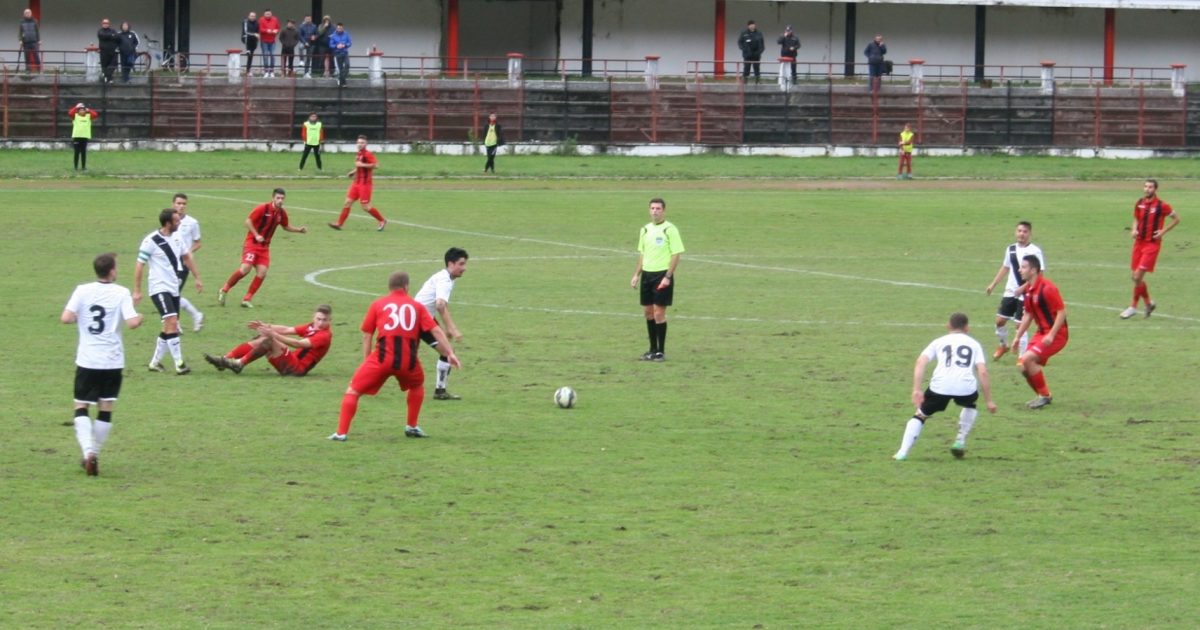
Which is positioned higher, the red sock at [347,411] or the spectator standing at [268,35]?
the spectator standing at [268,35]

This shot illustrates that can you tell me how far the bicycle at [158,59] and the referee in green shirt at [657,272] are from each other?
4698cm

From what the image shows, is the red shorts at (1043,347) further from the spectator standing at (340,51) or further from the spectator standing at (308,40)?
the spectator standing at (308,40)

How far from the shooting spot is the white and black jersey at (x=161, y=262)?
2228 cm

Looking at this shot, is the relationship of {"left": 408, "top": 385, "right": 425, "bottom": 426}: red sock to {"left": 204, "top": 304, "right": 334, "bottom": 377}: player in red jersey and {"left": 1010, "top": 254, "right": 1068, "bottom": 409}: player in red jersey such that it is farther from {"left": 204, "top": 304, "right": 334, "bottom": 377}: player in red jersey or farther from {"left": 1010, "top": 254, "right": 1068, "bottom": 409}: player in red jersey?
{"left": 1010, "top": 254, "right": 1068, "bottom": 409}: player in red jersey

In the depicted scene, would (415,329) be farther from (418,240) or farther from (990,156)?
(990,156)

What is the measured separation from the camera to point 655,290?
23.7 m

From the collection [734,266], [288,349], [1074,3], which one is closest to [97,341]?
[288,349]

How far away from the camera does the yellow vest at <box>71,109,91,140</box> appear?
52719 mm

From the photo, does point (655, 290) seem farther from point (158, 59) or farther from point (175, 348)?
point (158, 59)

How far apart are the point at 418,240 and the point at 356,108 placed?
2804 cm

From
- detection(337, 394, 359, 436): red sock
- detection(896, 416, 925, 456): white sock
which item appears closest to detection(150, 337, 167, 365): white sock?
detection(337, 394, 359, 436): red sock

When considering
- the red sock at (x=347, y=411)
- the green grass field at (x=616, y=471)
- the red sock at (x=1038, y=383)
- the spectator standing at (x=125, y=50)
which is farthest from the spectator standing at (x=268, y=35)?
the red sock at (x=347, y=411)

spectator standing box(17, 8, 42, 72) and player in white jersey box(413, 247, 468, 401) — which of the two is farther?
spectator standing box(17, 8, 42, 72)

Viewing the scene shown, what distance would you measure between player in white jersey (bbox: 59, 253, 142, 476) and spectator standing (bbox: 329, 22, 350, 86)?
51860 mm
